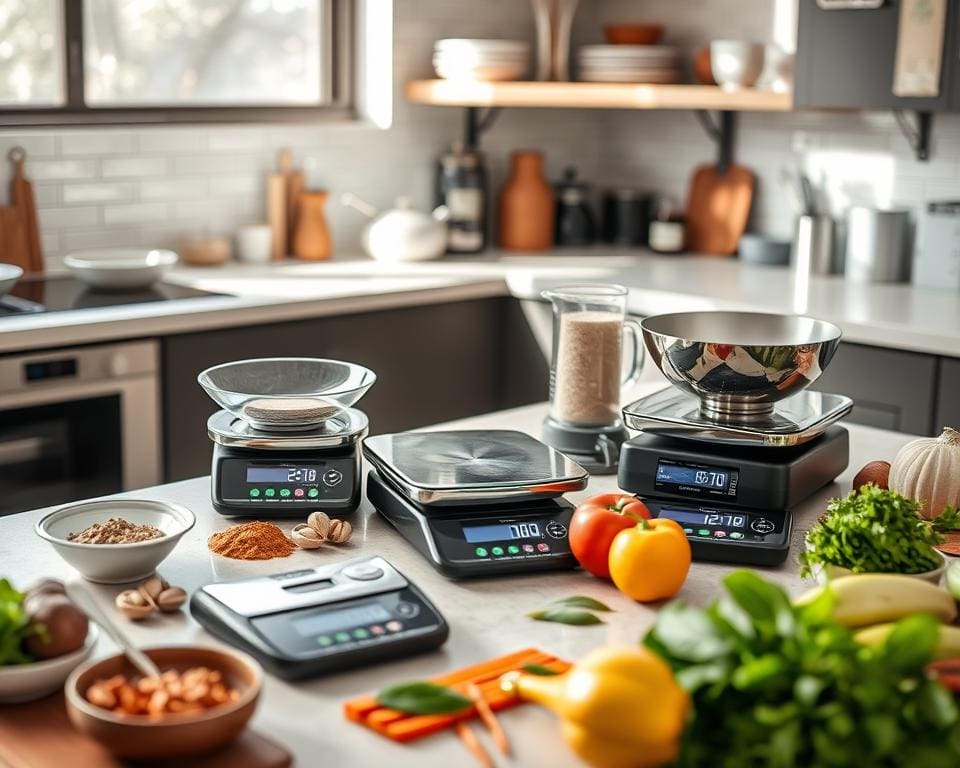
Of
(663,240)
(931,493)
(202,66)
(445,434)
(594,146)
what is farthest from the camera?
(594,146)

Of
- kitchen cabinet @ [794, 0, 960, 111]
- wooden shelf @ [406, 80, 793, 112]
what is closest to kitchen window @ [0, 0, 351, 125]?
wooden shelf @ [406, 80, 793, 112]

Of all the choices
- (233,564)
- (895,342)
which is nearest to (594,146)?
(895,342)

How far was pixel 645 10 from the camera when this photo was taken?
15.7 feet

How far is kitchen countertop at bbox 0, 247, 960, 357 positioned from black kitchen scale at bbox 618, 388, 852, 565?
142 centimetres

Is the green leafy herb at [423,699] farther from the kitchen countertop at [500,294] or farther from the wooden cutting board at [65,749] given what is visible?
the kitchen countertop at [500,294]

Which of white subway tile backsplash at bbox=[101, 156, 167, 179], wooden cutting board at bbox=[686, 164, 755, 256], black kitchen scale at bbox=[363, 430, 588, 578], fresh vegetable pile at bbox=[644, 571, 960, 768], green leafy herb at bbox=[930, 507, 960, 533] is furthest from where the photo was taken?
wooden cutting board at bbox=[686, 164, 755, 256]

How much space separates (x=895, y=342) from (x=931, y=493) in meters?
1.45

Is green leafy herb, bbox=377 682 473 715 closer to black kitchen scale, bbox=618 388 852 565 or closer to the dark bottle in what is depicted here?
black kitchen scale, bbox=618 388 852 565

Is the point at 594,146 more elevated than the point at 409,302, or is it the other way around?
the point at 594,146

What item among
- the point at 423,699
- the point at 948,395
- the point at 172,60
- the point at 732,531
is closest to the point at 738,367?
the point at 732,531

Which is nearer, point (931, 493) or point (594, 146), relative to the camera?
point (931, 493)

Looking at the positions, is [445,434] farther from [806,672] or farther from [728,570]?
[806,672]

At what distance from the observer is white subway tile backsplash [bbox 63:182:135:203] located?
12.6ft

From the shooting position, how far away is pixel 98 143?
3.85 meters
